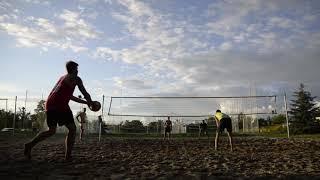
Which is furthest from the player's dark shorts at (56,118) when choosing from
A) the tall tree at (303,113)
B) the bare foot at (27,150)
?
the tall tree at (303,113)

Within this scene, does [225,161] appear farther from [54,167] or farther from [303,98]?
[303,98]

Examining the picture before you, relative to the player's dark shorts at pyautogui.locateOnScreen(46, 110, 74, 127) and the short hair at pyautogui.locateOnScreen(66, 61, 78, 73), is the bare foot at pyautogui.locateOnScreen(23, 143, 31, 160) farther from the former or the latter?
the short hair at pyautogui.locateOnScreen(66, 61, 78, 73)

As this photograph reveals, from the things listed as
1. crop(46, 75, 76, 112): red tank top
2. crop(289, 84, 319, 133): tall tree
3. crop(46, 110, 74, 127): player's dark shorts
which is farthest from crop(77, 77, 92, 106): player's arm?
crop(289, 84, 319, 133): tall tree

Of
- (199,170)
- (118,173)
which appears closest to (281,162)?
(199,170)

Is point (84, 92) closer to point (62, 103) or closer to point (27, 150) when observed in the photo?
point (62, 103)

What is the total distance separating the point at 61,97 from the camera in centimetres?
634

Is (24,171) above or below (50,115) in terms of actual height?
below

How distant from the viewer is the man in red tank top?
6.30m

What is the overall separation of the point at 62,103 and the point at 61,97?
103 mm

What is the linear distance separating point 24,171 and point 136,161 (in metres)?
2.04

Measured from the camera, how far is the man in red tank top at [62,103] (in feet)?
20.7

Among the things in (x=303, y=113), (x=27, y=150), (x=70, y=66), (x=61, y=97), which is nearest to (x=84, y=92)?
(x=61, y=97)

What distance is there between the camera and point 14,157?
279 inches

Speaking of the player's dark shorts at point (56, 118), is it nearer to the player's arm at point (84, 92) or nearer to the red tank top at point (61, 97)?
the red tank top at point (61, 97)
